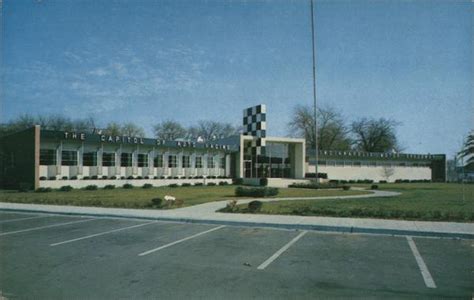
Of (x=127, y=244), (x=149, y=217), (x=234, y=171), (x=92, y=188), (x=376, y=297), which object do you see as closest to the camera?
(x=376, y=297)

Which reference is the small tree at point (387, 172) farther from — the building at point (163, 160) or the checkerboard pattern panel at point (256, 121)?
the checkerboard pattern panel at point (256, 121)

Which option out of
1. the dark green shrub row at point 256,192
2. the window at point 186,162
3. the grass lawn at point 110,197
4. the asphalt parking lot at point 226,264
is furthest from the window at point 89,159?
the asphalt parking lot at point 226,264

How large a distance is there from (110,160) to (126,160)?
1671mm

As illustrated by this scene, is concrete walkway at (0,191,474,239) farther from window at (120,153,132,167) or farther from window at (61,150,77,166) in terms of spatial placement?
window at (120,153,132,167)

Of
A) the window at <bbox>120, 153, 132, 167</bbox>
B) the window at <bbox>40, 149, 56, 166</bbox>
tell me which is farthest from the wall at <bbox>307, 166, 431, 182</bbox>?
the window at <bbox>40, 149, 56, 166</bbox>

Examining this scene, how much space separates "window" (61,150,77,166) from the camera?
3161 cm

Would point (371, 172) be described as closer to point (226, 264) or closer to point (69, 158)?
point (69, 158)

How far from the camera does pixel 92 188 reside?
3106 cm

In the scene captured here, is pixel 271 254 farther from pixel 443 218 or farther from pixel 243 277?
pixel 443 218

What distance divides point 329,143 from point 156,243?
228ft

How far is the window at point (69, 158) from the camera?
1244 inches

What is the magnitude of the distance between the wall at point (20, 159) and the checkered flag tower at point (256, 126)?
20.4 metres

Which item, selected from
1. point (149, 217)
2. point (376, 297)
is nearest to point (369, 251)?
point (376, 297)

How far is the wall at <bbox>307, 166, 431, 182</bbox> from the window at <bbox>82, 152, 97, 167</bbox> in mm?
29225
